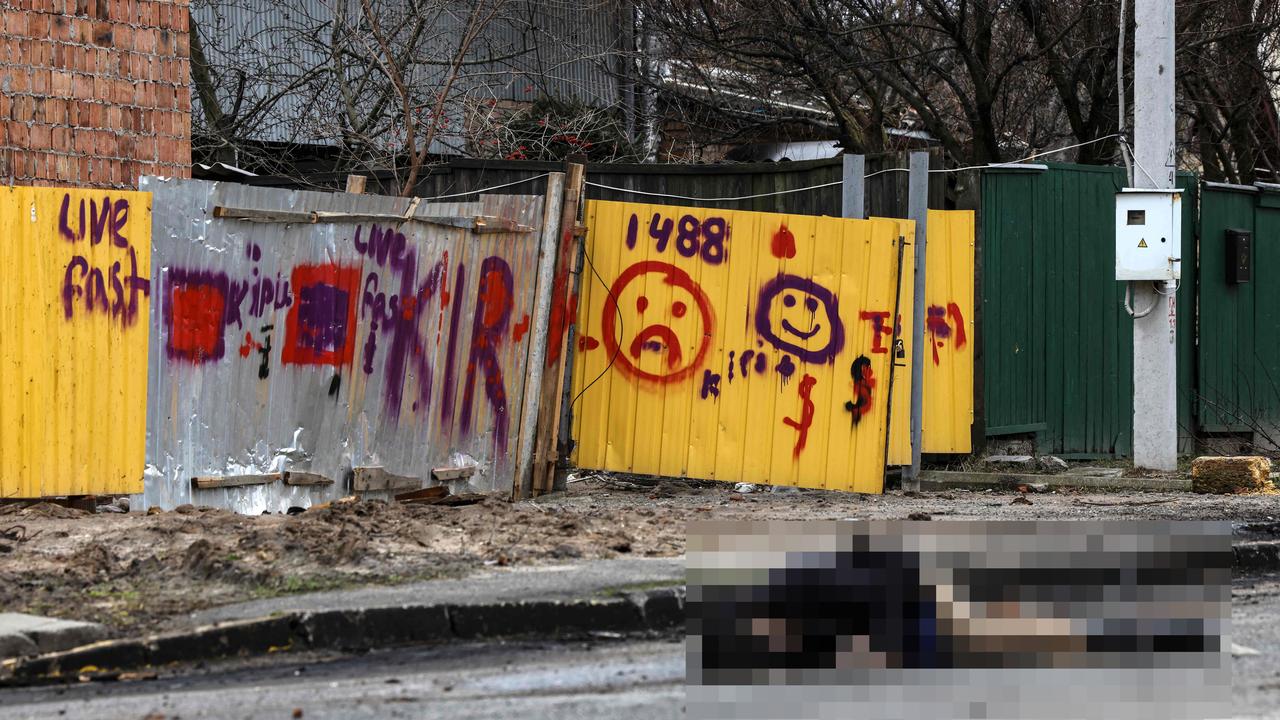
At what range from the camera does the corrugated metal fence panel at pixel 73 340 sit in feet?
25.0

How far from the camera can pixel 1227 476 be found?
33.2ft

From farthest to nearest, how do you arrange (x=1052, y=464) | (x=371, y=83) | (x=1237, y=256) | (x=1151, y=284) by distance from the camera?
(x=371, y=83)
(x=1237, y=256)
(x=1052, y=464)
(x=1151, y=284)

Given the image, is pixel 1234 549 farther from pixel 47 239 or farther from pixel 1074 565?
pixel 47 239

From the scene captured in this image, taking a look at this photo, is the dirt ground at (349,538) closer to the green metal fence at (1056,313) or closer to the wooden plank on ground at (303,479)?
the wooden plank on ground at (303,479)

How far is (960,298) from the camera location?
35.7ft

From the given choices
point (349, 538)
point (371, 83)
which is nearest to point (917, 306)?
point (349, 538)

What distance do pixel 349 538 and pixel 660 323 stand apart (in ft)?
9.93

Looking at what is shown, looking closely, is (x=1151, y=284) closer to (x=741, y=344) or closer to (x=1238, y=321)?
(x=1238, y=321)

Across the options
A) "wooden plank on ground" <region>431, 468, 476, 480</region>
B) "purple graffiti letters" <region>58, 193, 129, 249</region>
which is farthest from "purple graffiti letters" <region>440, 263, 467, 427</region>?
"purple graffiti letters" <region>58, 193, 129, 249</region>

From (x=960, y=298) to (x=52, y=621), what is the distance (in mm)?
7061

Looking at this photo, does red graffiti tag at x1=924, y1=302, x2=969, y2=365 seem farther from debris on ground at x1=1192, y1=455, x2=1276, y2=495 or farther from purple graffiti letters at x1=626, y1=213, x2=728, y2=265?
purple graffiti letters at x1=626, y1=213, x2=728, y2=265

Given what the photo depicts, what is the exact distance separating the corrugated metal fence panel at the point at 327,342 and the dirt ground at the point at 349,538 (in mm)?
405

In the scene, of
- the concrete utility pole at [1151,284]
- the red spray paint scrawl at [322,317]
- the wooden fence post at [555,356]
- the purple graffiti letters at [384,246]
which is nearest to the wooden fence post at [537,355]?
the wooden fence post at [555,356]

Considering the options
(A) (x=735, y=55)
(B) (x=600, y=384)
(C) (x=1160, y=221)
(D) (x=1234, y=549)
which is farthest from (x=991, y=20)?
(D) (x=1234, y=549)
